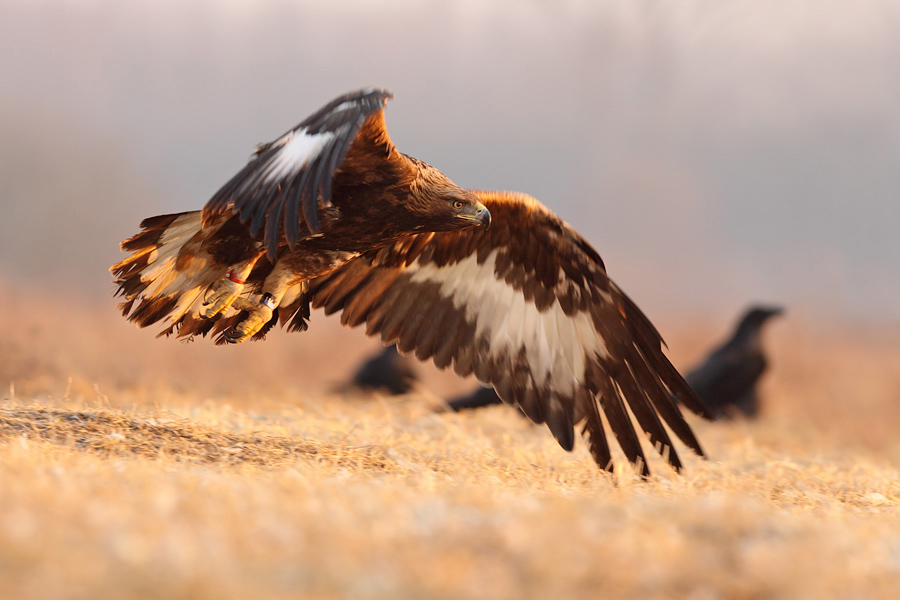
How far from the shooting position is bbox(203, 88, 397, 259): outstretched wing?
422 cm

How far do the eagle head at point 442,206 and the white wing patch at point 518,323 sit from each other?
2.96 feet

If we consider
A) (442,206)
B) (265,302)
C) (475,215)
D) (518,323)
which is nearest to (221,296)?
(265,302)

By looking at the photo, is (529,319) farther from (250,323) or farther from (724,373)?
(724,373)

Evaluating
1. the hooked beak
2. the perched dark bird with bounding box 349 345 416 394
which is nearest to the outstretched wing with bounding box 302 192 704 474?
the hooked beak

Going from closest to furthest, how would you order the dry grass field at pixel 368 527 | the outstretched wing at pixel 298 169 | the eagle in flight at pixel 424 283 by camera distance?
the dry grass field at pixel 368 527, the outstretched wing at pixel 298 169, the eagle in flight at pixel 424 283

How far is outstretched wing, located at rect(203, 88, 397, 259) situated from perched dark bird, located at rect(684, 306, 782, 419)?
8.23 m

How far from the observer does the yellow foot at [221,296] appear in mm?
5613

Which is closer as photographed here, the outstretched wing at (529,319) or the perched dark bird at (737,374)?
the outstretched wing at (529,319)

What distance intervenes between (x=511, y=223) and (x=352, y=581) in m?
3.92

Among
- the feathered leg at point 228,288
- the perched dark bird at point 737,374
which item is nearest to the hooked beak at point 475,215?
the feathered leg at point 228,288

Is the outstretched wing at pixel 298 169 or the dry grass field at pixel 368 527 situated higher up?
the outstretched wing at pixel 298 169

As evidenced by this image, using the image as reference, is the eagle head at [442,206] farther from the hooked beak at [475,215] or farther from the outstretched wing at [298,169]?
the outstretched wing at [298,169]

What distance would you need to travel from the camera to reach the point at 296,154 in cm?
449

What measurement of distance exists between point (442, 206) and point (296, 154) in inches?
49.1
